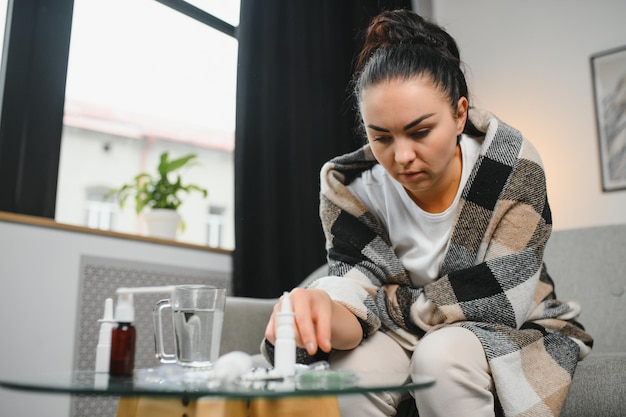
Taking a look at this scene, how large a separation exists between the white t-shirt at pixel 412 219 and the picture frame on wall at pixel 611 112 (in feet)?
5.34

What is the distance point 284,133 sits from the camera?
2574mm

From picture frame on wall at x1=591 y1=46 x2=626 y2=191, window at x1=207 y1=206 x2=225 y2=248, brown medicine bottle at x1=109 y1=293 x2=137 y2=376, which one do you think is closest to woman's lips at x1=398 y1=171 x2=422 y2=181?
brown medicine bottle at x1=109 y1=293 x2=137 y2=376

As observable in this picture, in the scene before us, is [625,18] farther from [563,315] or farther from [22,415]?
[22,415]

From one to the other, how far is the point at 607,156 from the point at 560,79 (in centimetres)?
40

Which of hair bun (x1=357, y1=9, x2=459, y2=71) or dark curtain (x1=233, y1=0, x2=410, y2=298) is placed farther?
dark curtain (x1=233, y1=0, x2=410, y2=298)

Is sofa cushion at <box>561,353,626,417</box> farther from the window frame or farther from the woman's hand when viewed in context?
the window frame

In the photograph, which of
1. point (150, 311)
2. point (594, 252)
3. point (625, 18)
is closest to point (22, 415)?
point (150, 311)

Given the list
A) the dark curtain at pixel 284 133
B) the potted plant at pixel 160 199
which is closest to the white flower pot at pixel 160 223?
the potted plant at pixel 160 199

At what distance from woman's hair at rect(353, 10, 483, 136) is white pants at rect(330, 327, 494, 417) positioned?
41cm

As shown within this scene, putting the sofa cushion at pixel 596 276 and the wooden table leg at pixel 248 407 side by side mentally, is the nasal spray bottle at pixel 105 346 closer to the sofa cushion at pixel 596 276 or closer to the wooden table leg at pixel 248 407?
the wooden table leg at pixel 248 407

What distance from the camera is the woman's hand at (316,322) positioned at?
A: 76 centimetres

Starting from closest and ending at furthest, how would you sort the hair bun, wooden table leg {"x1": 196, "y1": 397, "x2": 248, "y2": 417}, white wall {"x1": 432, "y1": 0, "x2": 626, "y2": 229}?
wooden table leg {"x1": 196, "y1": 397, "x2": 248, "y2": 417}, the hair bun, white wall {"x1": 432, "y1": 0, "x2": 626, "y2": 229}

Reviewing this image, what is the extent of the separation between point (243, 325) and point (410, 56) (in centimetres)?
83

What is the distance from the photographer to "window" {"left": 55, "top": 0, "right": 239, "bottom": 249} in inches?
84.7
